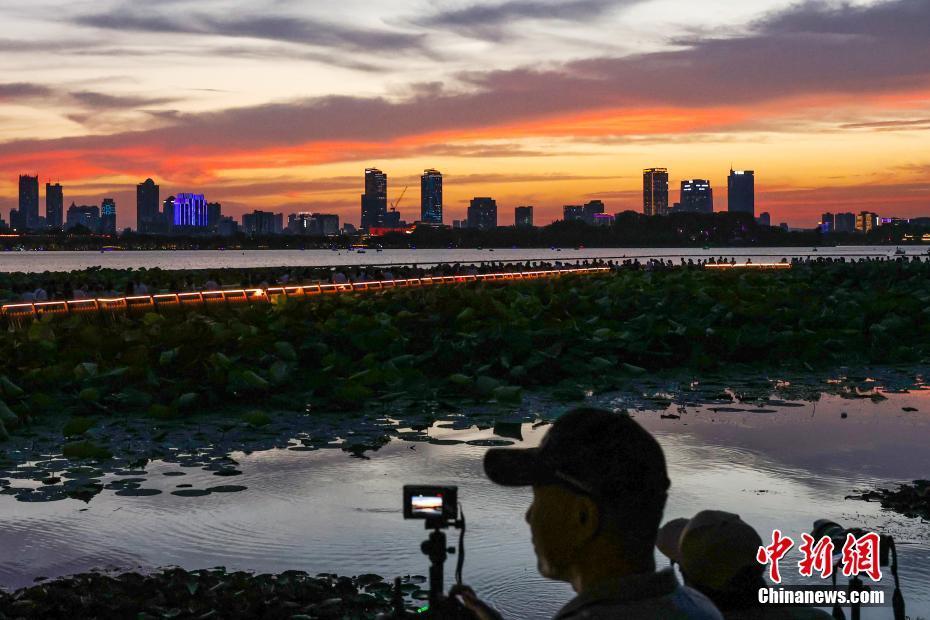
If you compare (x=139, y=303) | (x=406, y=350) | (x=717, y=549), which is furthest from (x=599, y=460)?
(x=139, y=303)

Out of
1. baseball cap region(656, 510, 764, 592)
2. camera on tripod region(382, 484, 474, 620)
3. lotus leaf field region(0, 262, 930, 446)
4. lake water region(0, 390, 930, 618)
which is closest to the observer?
baseball cap region(656, 510, 764, 592)

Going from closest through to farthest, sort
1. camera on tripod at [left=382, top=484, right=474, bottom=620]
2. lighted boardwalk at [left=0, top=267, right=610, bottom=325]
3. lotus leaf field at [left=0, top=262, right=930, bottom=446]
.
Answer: camera on tripod at [left=382, top=484, right=474, bottom=620] → lotus leaf field at [left=0, top=262, right=930, bottom=446] → lighted boardwalk at [left=0, top=267, right=610, bottom=325]

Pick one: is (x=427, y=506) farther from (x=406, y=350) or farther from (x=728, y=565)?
(x=406, y=350)

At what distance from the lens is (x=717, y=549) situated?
2955mm

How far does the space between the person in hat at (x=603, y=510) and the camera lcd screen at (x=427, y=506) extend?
2.91ft

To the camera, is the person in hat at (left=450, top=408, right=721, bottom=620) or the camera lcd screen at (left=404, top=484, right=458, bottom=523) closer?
the person in hat at (left=450, top=408, right=721, bottom=620)

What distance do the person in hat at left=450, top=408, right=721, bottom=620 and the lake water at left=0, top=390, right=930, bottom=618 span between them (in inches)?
179

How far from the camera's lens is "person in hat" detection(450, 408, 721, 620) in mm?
2355

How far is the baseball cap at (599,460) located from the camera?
92.7 inches

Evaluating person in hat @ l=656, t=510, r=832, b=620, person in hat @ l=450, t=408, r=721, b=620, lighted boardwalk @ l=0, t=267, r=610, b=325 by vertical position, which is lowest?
lighted boardwalk @ l=0, t=267, r=610, b=325

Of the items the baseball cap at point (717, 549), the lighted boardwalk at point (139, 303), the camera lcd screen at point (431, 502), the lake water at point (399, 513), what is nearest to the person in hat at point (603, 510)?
the baseball cap at point (717, 549)

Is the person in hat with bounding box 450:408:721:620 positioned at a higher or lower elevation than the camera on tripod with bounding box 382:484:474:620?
higher

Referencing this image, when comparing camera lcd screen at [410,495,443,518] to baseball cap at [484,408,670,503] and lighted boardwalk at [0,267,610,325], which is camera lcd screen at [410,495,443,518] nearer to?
baseball cap at [484,408,670,503]

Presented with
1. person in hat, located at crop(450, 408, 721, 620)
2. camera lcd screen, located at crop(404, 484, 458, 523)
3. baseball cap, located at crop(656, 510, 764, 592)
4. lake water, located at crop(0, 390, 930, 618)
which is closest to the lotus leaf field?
lake water, located at crop(0, 390, 930, 618)
